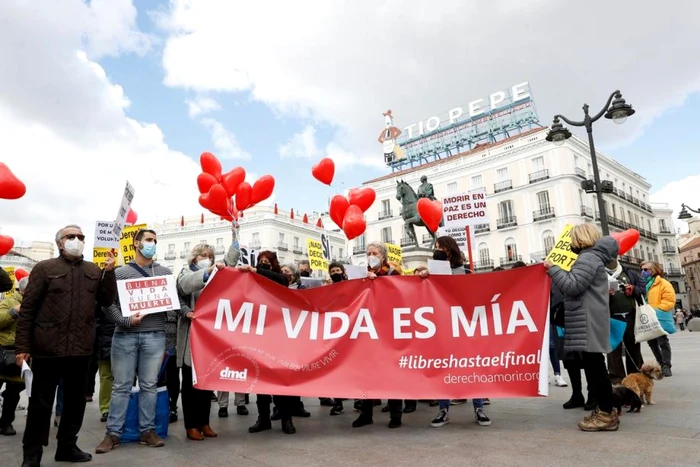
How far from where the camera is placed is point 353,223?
1010cm

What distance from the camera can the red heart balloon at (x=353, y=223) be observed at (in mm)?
10028

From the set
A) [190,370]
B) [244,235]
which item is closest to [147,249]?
[190,370]

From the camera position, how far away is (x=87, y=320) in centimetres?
412

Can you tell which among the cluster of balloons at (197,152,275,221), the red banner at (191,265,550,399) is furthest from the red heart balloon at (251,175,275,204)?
the red banner at (191,265,550,399)

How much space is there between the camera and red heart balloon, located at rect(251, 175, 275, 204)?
969cm

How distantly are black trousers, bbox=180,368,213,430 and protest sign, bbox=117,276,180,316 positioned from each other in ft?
2.26

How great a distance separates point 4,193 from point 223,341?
122 inches

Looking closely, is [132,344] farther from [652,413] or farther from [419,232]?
[419,232]

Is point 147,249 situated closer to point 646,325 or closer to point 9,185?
point 9,185

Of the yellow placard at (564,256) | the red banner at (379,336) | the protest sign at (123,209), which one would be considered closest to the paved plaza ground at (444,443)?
the red banner at (379,336)

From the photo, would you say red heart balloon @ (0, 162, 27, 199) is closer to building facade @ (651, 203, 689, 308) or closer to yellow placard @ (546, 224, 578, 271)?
yellow placard @ (546, 224, 578, 271)

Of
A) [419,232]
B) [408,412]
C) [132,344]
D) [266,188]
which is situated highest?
[419,232]

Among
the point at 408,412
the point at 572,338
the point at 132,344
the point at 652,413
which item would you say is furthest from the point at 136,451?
the point at 652,413

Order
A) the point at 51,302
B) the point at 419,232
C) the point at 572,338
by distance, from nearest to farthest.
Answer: the point at 51,302 < the point at 572,338 < the point at 419,232
